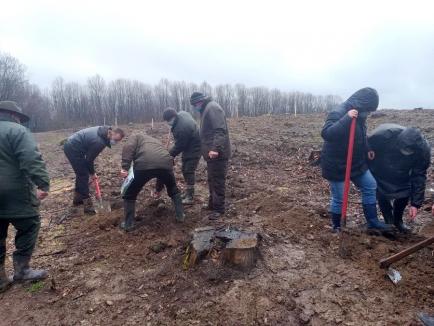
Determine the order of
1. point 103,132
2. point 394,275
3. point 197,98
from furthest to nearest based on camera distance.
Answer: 1. point 103,132
2. point 197,98
3. point 394,275

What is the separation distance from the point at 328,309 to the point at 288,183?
526cm

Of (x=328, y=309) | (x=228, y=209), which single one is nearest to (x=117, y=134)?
(x=228, y=209)

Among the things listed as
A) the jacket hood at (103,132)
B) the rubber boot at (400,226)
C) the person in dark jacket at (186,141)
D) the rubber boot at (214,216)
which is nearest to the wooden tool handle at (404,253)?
the rubber boot at (400,226)

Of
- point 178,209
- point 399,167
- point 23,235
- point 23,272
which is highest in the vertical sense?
point 399,167

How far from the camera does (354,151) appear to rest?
4566 mm

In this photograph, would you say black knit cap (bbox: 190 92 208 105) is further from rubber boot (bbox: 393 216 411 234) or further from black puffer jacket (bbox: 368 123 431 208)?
rubber boot (bbox: 393 216 411 234)

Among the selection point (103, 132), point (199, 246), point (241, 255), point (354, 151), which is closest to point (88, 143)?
point (103, 132)

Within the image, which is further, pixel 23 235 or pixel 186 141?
pixel 186 141

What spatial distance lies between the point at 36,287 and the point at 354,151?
13.2 feet

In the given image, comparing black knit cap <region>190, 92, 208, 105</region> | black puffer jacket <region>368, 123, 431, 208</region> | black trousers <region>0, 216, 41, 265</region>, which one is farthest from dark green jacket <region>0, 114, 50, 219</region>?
black puffer jacket <region>368, 123, 431, 208</region>

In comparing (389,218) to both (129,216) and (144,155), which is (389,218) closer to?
(144,155)

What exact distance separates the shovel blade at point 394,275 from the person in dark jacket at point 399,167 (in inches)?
42.6

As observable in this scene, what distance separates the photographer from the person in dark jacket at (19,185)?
3.79m

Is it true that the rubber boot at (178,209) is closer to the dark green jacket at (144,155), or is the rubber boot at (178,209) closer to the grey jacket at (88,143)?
the dark green jacket at (144,155)
